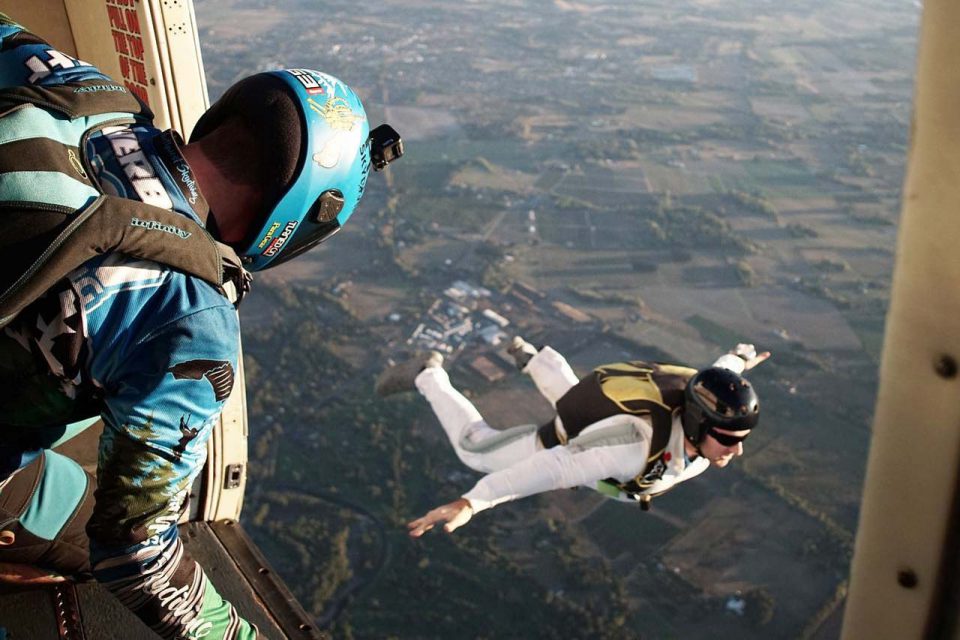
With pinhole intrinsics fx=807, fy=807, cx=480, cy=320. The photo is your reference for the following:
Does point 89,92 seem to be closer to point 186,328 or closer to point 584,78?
point 186,328

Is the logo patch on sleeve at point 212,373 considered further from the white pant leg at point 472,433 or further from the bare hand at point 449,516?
the white pant leg at point 472,433

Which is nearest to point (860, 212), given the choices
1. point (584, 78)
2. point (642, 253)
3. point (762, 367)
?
point (642, 253)

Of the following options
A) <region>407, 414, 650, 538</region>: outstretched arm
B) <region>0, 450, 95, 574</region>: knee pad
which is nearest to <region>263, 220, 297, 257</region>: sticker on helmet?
<region>0, 450, 95, 574</region>: knee pad

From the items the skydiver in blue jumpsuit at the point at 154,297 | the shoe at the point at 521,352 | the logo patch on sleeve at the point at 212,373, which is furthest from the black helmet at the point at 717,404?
the logo patch on sleeve at the point at 212,373

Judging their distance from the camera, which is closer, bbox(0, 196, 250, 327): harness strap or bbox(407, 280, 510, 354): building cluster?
bbox(0, 196, 250, 327): harness strap

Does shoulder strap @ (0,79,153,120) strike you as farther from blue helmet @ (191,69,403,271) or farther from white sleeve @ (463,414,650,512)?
white sleeve @ (463,414,650,512)

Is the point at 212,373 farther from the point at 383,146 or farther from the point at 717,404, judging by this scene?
the point at 717,404
